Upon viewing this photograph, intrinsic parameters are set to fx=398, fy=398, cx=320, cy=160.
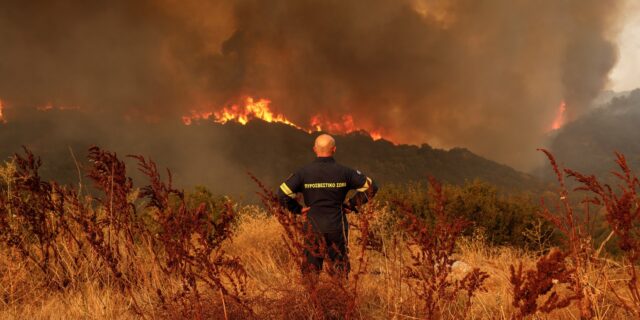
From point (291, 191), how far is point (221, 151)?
16561 centimetres

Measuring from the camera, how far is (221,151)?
166 m

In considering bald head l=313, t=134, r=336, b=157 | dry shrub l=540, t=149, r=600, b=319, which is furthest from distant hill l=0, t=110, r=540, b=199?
dry shrub l=540, t=149, r=600, b=319

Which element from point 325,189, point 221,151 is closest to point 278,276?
point 325,189

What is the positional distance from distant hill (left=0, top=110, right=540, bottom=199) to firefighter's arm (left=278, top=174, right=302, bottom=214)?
105 m

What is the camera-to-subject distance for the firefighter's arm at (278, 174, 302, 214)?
4.88 m

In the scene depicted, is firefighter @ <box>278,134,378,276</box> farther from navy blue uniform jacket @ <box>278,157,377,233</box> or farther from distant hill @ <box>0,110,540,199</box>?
distant hill @ <box>0,110,540,199</box>

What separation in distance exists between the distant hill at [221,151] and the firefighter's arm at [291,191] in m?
105

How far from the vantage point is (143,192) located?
2822 mm

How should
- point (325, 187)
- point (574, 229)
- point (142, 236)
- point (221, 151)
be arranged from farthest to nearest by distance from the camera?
point (221, 151), point (325, 187), point (142, 236), point (574, 229)

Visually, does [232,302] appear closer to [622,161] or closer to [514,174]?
[622,161]

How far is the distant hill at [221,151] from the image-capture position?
5094 inches

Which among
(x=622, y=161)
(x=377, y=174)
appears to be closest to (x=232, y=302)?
(x=622, y=161)

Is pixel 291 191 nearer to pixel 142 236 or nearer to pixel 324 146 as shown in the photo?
pixel 324 146

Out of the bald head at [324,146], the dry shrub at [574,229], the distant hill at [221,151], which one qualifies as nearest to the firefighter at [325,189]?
the bald head at [324,146]
